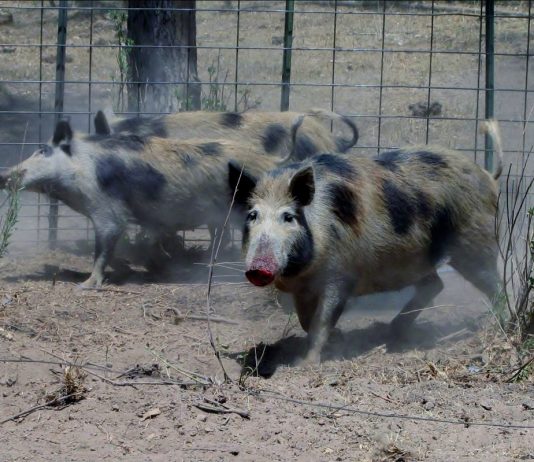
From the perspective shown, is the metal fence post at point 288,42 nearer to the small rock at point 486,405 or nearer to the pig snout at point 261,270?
the pig snout at point 261,270

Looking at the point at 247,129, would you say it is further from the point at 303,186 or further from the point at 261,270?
the point at 261,270

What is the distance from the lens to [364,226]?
21.7ft

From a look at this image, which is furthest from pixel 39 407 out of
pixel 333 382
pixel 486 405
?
pixel 486 405

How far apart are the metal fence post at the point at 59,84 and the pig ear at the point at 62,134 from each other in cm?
59

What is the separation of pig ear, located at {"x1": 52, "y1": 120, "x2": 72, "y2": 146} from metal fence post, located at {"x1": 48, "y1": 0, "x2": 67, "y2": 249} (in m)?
0.59

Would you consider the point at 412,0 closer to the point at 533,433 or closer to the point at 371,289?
the point at 371,289

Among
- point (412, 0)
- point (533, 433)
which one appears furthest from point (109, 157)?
point (412, 0)

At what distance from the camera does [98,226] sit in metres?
8.29

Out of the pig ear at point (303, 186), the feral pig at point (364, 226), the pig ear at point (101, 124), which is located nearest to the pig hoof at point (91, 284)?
the pig ear at point (101, 124)

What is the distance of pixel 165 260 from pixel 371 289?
8.32 ft

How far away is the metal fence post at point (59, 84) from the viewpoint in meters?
8.94

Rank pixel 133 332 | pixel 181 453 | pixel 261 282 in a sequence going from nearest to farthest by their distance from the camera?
pixel 181 453 → pixel 261 282 → pixel 133 332

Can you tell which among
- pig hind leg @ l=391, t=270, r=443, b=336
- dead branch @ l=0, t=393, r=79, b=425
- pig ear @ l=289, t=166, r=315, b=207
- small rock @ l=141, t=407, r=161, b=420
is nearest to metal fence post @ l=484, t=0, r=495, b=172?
pig hind leg @ l=391, t=270, r=443, b=336

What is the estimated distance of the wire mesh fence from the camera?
33.0ft
